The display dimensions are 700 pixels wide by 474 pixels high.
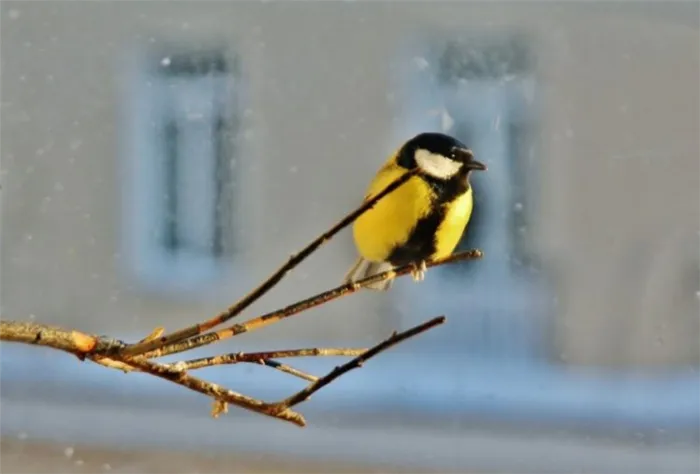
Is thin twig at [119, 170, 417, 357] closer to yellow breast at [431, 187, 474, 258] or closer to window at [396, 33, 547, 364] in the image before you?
yellow breast at [431, 187, 474, 258]

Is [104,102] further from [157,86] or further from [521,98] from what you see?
[521,98]

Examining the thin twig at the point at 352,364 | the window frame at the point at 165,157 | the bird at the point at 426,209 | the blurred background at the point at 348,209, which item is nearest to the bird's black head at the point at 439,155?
the bird at the point at 426,209

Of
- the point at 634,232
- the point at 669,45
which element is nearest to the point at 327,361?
the point at 634,232

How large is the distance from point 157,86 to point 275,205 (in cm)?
26

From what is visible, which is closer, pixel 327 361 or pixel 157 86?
pixel 327 361

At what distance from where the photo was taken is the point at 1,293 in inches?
61.7

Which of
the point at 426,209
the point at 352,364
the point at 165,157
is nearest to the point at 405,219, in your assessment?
the point at 426,209

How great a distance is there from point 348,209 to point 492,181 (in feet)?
0.73

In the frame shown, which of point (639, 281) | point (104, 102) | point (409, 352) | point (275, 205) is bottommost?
point (409, 352)

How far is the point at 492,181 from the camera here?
1.48m

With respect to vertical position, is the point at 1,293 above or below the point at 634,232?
below

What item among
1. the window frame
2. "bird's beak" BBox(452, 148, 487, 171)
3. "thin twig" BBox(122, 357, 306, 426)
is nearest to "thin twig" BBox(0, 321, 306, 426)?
"thin twig" BBox(122, 357, 306, 426)

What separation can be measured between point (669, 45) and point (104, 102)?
2.80ft

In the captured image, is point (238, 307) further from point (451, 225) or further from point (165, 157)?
point (165, 157)
